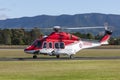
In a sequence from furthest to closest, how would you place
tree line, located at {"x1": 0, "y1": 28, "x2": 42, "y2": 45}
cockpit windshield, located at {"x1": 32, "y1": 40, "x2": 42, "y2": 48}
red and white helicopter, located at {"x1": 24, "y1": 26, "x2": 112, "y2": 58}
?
tree line, located at {"x1": 0, "y1": 28, "x2": 42, "y2": 45}
cockpit windshield, located at {"x1": 32, "y1": 40, "x2": 42, "y2": 48}
red and white helicopter, located at {"x1": 24, "y1": 26, "x2": 112, "y2": 58}

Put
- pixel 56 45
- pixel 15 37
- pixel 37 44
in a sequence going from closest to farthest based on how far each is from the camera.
→ pixel 37 44, pixel 56 45, pixel 15 37

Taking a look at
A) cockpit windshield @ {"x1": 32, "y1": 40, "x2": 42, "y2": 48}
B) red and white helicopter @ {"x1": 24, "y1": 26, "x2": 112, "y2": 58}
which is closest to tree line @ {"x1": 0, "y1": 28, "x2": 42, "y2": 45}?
red and white helicopter @ {"x1": 24, "y1": 26, "x2": 112, "y2": 58}

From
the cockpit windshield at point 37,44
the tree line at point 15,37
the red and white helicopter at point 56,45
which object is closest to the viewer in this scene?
the red and white helicopter at point 56,45

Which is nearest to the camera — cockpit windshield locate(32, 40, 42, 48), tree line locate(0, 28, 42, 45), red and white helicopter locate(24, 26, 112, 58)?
red and white helicopter locate(24, 26, 112, 58)

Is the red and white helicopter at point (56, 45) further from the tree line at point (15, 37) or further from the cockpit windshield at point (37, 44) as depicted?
the tree line at point (15, 37)

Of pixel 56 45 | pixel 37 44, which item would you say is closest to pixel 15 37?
pixel 56 45

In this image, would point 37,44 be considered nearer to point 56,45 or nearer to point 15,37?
point 56,45

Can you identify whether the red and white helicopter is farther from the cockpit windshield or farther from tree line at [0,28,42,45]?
tree line at [0,28,42,45]

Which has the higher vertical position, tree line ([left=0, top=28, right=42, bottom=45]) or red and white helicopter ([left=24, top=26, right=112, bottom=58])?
tree line ([left=0, top=28, right=42, bottom=45])

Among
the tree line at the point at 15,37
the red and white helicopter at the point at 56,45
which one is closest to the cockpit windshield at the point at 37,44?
the red and white helicopter at the point at 56,45

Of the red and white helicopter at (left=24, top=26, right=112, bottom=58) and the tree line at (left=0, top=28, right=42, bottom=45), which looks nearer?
the red and white helicopter at (left=24, top=26, right=112, bottom=58)

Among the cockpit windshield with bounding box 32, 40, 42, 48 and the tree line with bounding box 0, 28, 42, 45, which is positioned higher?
the tree line with bounding box 0, 28, 42, 45

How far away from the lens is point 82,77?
26312 mm

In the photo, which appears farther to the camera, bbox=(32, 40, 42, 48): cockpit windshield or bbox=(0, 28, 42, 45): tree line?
bbox=(0, 28, 42, 45): tree line
